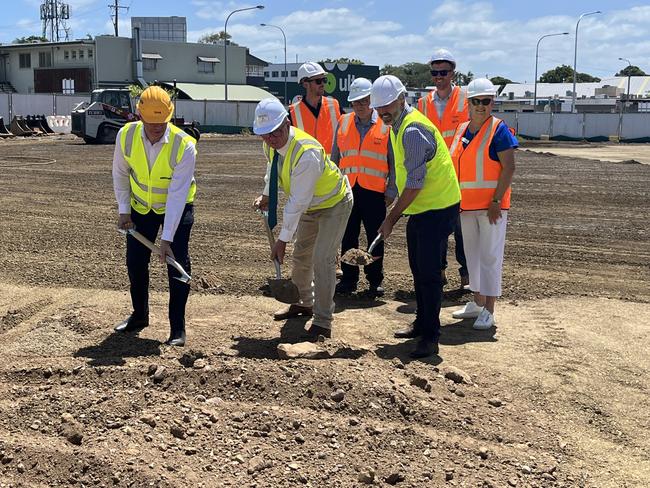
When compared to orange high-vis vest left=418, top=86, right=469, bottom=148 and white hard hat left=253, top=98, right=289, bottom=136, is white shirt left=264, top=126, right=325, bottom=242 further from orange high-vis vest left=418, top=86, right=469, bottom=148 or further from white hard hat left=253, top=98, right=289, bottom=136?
orange high-vis vest left=418, top=86, right=469, bottom=148

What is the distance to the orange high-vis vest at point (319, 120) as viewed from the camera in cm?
715

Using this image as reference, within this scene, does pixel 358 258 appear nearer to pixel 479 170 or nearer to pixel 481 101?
pixel 479 170

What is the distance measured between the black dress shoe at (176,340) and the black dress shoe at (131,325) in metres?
0.47

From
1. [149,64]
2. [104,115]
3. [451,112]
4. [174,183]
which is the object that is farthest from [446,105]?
[149,64]

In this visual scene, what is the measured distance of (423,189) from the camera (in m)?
5.15

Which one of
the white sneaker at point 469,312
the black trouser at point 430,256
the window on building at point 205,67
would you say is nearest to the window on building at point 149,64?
the window on building at point 205,67

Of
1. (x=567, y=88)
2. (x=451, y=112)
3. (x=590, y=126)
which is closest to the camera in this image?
(x=451, y=112)

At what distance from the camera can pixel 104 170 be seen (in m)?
19.2

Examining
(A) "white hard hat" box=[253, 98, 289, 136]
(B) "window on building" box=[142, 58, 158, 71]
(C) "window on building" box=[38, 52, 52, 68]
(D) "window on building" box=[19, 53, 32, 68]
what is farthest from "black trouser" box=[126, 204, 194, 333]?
(D) "window on building" box=[19, 53, 32, 68]

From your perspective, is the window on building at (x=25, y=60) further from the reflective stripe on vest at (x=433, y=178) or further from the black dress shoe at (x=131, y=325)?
the reflective stripe on vest at (x=433, y=178)

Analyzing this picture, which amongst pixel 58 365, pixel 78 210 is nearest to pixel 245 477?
pixel 58 365

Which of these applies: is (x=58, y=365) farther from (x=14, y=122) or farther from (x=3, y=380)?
(x=14, y=122)

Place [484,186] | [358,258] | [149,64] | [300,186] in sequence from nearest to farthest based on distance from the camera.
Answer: [300,186], [484,186], [358,258], [149,64]

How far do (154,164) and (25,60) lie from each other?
60.4 metres
